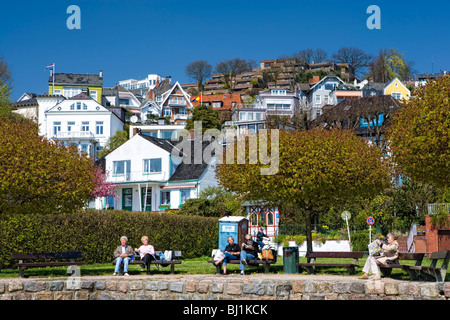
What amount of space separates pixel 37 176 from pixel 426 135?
Result: 42.9ft

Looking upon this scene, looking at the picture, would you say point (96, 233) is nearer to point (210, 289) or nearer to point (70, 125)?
point (210, 289)

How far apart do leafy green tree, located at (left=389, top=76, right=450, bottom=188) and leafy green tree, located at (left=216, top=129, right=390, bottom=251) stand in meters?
2.10

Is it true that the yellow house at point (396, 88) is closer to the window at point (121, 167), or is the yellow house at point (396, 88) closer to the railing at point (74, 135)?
the railing at point (74, 135)

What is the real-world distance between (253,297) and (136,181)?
41.7 meters

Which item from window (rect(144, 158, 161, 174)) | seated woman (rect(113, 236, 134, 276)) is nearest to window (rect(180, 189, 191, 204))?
window (rect(144, 158, 161, 174))

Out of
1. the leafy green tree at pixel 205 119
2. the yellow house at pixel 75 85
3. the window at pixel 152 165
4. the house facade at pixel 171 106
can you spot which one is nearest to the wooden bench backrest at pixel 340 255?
the window at pixel 152 165

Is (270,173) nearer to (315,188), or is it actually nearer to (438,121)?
(315,188)

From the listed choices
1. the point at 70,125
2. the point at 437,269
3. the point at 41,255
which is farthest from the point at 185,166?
the point at 437,269

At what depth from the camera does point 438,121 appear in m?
19.1

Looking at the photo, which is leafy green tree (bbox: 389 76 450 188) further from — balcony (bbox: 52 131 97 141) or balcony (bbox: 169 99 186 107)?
balcony (bbox: 169 99 186 107)

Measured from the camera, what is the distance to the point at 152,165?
56.5 metres

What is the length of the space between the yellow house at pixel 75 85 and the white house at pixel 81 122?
19580 millimetres

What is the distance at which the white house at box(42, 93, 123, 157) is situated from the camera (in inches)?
3088
